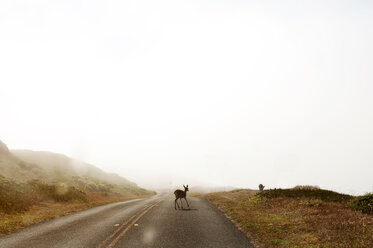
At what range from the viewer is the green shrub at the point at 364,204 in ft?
41.5

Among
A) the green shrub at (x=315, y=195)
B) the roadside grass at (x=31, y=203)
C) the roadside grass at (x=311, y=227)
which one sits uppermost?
the green shrub at (x=315, y=195)

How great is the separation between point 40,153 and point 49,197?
5542 cm

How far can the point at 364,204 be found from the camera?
13203mm

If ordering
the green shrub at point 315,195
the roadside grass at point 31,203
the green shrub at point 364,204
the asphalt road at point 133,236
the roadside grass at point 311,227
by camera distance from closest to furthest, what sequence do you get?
the asphalt road at point 133,236 → the roadside grass at point 311,227 → the green shrub at point 364,204 → the roadside grass at point 31,203 → the green shrub at point 315,195

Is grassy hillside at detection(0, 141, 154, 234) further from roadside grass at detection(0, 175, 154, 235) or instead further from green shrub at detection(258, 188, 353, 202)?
green shrub at detection(258, 188, 353, 202)

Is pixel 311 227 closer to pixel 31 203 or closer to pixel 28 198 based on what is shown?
pixel 31 203

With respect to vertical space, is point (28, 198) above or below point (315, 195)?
below

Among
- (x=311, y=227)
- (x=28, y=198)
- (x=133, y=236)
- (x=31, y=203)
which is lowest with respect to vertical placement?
(x=31, y=203)

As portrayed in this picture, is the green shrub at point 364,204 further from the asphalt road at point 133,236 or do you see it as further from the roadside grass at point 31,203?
the roadside grass at point 31,203

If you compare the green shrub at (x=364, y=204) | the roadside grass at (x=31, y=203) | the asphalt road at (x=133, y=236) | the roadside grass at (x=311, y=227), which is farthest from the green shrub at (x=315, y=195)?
the roadside grass at (x=31, y=203)

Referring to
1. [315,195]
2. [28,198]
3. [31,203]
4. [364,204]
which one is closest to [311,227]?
[364,204]

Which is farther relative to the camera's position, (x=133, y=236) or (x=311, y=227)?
(x=311, y=227)

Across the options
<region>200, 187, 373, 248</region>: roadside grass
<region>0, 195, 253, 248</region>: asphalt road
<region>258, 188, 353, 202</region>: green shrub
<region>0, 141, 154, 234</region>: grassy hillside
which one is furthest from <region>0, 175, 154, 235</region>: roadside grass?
<region>258, 188, 353, 202</region>: green shrub

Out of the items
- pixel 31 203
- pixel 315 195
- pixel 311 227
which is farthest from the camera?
pixel 31 203
